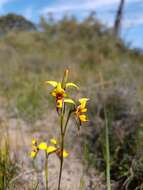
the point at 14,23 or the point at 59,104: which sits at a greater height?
the point at 14,23

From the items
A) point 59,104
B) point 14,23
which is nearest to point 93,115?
point 59,104

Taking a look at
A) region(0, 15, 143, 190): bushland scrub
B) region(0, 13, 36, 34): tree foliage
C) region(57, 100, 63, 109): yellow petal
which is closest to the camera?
region(57, 100, 63, 109): yellow petal

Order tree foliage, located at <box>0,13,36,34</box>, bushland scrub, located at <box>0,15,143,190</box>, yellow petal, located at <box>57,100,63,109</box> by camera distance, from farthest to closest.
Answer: tree foliage, located at <box>0,13,36,34</box> < bushland scrub, located at <box>0,15,143,190</box> < yellow petal, located at <box>57,100,63,109</box>

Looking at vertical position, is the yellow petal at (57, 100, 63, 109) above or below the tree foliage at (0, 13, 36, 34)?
below

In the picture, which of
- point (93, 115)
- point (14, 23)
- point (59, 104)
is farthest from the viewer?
point (14, 23)

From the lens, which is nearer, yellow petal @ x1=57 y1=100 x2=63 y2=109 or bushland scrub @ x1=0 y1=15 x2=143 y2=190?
yellow petal @ x1=57 y1=100 x2=63 y2=109

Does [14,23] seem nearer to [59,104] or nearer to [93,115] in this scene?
[93,115]

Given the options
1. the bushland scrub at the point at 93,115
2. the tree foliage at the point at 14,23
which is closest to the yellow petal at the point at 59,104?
the bushland scrub at the point at 93,115

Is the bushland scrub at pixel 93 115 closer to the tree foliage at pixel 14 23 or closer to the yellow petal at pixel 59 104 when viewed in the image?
the yellow petal at pixel 59 104

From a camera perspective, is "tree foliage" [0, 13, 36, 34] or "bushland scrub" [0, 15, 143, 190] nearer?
"bushland scrub" [0, 15, 143, 190]

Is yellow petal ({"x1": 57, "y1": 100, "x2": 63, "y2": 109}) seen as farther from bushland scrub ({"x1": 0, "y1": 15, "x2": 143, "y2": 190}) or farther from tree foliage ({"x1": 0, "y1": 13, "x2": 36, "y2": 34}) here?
tree foliage ({"x1": 0, "y1": 13, "x2": 36, "y2": 34})

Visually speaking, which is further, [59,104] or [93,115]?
[93,115]

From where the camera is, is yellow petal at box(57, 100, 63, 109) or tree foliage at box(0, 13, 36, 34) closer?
yellow petal at box(57, 100, 63, 109)

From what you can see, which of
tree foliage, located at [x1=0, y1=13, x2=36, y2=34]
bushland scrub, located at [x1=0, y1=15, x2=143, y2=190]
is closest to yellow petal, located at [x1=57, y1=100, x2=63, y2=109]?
bushland scrub, located at [x1=0, y1=15, x2=143, y2=190]
